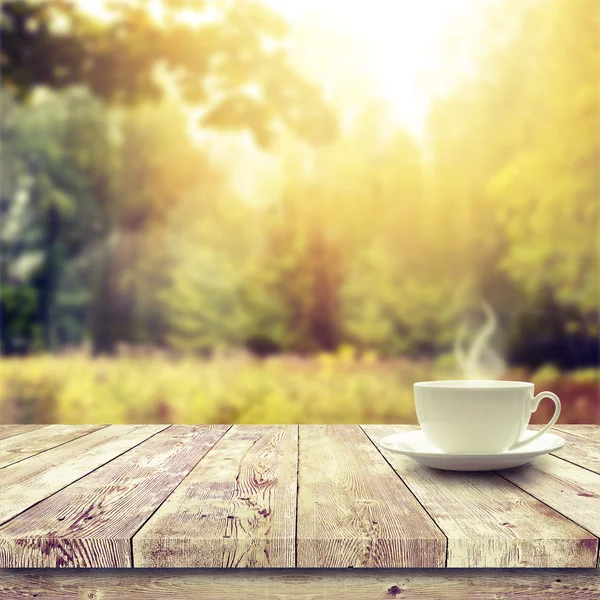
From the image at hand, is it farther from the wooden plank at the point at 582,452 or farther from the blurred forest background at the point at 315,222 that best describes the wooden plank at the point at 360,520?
the blurred forest background at the point at 315,222

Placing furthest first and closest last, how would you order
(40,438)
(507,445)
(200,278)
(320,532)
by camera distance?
(200,278), (40,438), (507,445), (320,532)

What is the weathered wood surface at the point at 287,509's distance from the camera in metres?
0.46

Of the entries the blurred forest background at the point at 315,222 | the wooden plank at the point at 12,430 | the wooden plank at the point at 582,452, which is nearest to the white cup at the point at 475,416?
the wooden plank at the point at 582,452

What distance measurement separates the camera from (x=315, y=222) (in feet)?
9.78

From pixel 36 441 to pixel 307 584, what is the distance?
1.88ft

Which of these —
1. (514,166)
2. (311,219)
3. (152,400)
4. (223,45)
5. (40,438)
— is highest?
(223,45)

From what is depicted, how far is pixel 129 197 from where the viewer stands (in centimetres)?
299

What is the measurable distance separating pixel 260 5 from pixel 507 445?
2849mm

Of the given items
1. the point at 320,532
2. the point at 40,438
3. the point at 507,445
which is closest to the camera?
the point at 320,532

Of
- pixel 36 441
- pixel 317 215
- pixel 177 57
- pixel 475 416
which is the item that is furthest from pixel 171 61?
pixel 475 416

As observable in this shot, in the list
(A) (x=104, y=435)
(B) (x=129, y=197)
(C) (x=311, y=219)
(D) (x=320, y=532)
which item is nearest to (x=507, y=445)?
(D) (x=320, y=532)

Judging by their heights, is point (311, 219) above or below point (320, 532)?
above

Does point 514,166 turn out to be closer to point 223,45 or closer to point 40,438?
point 223,45

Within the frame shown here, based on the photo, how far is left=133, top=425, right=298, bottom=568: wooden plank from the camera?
46cm
